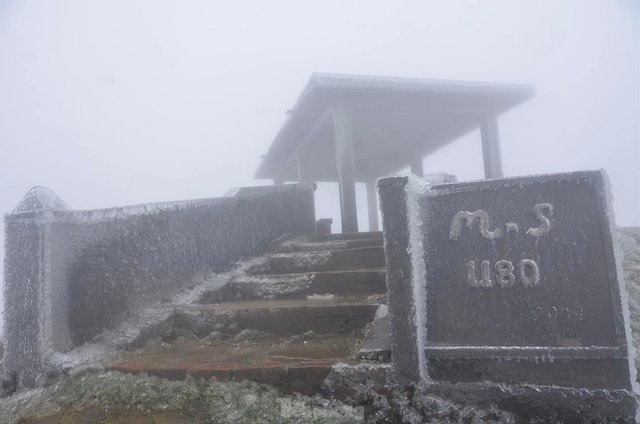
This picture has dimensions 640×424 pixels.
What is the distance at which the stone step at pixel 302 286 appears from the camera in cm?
350

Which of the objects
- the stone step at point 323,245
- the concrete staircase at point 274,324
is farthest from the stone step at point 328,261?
the stone step at point 323,245

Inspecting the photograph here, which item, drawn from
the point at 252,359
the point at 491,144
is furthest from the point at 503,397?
the point at 491,144

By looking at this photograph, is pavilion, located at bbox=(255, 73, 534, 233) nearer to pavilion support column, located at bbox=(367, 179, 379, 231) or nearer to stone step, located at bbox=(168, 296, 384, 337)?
stone step, located at bbox=(168, 296, 384, 337)

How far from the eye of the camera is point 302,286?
3.63m

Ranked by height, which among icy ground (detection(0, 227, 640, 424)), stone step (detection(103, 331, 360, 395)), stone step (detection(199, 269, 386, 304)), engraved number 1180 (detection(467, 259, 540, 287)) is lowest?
icy ground (detection(0, 227, 640, 424))

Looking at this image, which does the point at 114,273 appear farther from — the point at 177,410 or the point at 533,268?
the point at 533,268

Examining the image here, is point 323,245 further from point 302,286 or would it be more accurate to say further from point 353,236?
point 302,286

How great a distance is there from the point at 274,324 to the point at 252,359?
60 centimetres

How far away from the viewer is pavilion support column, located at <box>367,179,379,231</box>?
51.0ft

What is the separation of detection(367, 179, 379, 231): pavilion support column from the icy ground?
1311 cm

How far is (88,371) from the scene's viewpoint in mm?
2445

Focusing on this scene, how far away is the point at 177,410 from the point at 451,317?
4.52 feet

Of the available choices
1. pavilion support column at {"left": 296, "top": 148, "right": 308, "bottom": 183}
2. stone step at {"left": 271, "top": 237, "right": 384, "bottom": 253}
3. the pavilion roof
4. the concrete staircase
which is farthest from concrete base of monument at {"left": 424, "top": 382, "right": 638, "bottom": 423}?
pavilion support column at {"left": 296, "top": 148, "right": 308, "bottom": 183}

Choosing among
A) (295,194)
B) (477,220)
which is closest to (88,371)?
(477,220)
